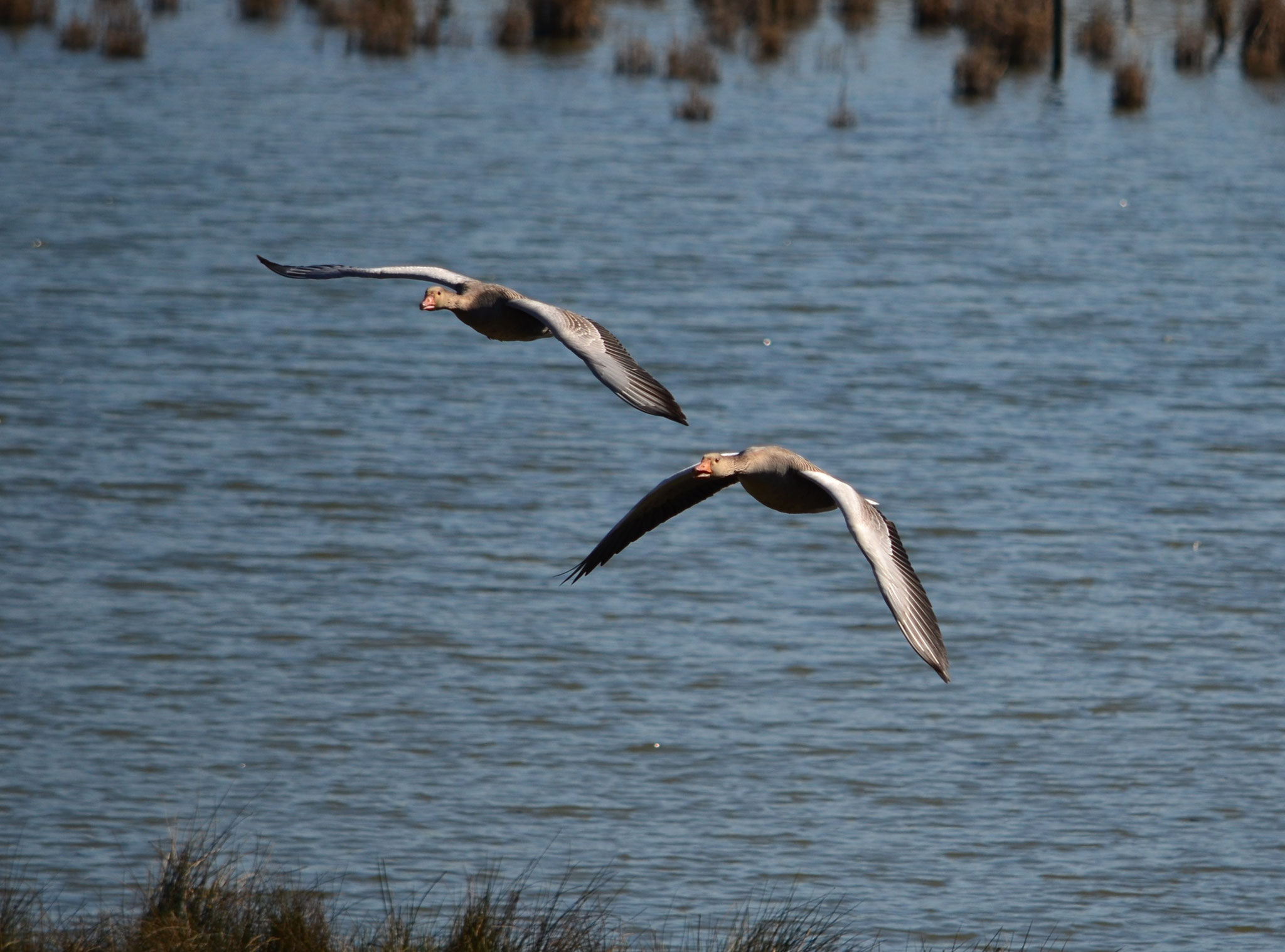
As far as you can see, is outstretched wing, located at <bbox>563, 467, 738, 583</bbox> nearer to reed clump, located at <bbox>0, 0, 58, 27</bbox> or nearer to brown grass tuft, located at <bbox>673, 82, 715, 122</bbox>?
brown grass tuft, located at <bbox>673, 82, 715, 122</bbox>

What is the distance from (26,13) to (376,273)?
123 feet

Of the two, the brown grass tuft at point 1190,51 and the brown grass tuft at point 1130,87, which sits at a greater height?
the brown grass tuft at point 1190,51

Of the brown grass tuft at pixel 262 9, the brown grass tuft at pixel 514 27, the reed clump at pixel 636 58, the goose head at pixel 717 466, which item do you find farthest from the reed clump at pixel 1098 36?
the goose head at pixel 717 466

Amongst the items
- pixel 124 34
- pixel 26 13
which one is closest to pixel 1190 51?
pixel 124 34

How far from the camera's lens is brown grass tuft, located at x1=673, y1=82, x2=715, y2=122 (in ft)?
111

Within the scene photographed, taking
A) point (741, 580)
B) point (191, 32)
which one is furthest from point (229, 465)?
point (191, 32)

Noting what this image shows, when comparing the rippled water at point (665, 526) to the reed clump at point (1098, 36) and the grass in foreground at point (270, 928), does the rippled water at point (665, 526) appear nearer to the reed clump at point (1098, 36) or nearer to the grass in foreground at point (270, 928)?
the grass in foreground at point (270, 928)

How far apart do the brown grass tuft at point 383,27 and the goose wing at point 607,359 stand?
109 feet

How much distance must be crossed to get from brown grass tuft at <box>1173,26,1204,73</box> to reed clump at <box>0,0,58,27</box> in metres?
23.9

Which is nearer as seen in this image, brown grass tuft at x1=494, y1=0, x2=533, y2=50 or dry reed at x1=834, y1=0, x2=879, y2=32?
brown grass tuft at x1=494, y1=0, x2=533, y2=50

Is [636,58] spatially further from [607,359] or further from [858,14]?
[607,359]

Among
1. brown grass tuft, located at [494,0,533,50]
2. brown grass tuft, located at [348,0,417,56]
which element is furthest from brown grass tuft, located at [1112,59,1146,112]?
brown grass tuft, located at [348,0,417,56]

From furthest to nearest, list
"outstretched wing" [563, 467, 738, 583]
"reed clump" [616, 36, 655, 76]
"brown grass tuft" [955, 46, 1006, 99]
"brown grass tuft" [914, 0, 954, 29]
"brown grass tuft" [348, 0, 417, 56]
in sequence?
"brown grass tuft" [914, 0, 954, 29], "brown grass tuft" [348, 0, 417, 56], "reed clump" [616, 36, 655, 76], "brown grass tuft" [955, 46, 1006, 99], "outstretched wing" [563, 467, 738, 583]

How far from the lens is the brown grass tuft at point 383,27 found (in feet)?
126
